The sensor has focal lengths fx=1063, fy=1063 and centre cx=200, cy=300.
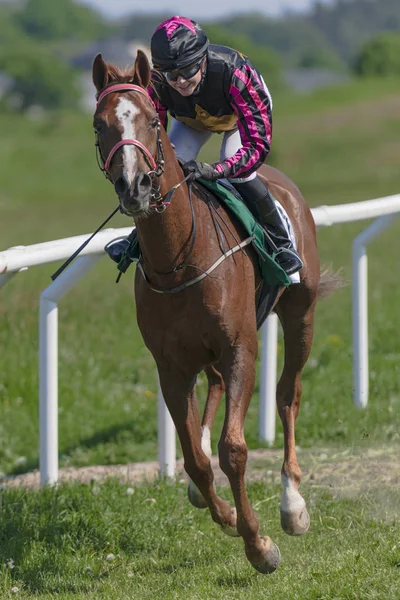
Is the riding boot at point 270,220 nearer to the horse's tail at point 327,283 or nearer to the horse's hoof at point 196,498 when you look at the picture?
the horse's tail at point 327,283

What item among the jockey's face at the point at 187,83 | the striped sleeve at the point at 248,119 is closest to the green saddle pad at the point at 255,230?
the striped sleeve at the point at 248,119

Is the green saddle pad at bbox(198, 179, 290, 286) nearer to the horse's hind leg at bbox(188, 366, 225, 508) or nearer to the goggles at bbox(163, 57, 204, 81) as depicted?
the goggles at bbox(163, 57, 204, 81)

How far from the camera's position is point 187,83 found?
450 cm

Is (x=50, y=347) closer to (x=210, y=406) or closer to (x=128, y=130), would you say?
(x=210, y=406)

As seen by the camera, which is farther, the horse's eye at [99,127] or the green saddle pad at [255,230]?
the green saddle pad at [255,230]

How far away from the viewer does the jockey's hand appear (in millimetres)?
4418

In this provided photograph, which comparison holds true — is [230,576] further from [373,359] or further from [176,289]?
[373,359]

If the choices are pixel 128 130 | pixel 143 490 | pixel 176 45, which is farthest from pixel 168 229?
pixel 143 490

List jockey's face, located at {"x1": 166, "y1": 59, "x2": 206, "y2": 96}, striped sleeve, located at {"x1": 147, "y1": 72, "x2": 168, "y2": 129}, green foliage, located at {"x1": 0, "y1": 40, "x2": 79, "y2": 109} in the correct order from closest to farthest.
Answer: jockey's face, located at {"x1": 166, "y1": 59, "x2": 206, "y2": 96}, striped sleeve, located at {"x1": 147, "y1": 72, "x2": 168, "y2": 129}, green foliage, located at {"x1": 0, "y1": 40, "x2": 79, "y2": 109}

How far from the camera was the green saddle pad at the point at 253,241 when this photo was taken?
184 inches

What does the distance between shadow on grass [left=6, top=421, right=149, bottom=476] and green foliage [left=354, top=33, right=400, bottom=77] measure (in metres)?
100

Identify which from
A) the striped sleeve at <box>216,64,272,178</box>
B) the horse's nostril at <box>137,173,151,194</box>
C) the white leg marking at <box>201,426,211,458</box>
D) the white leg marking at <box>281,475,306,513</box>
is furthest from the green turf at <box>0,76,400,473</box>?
the horse's nostril at <box>137,173,151,194</box>

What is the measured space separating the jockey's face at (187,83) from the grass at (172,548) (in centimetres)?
203

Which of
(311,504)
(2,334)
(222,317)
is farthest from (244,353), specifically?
(2,334)
